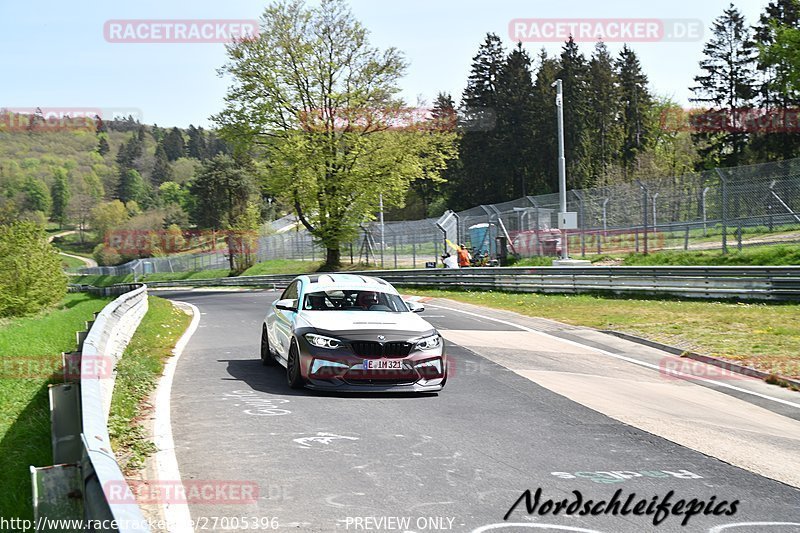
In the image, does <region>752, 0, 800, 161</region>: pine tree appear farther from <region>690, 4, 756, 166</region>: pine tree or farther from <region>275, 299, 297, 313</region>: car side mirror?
<region>275, 299, 297, 313</region>: car side mirror

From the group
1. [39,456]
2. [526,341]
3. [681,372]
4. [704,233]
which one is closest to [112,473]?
[39,456]

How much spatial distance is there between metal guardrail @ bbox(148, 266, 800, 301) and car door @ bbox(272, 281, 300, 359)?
13475 mm

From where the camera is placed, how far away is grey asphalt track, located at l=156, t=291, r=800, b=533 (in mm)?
5148

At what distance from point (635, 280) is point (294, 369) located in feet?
54.0

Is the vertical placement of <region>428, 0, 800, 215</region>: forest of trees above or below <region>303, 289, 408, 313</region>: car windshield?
above

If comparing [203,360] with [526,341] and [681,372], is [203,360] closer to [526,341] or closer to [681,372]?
[526,341]

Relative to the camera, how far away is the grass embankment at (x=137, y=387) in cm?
674

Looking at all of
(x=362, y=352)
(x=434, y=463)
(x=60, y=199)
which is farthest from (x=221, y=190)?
(x=434, y=463)

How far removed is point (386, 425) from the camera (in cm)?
781

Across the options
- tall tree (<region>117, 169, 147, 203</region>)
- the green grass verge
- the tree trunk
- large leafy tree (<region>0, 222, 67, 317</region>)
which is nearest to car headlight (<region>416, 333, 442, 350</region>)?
large leafy tree (<region>0, 222, 67, 317</region>)

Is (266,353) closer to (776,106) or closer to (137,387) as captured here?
(137,387)

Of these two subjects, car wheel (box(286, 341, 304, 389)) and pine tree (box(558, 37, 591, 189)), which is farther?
pine tree (box(558, 37, 591, 189))

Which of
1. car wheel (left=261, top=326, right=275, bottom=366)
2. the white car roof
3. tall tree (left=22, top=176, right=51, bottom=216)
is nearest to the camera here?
the white car roof

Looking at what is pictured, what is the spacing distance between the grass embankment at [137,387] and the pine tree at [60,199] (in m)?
149
